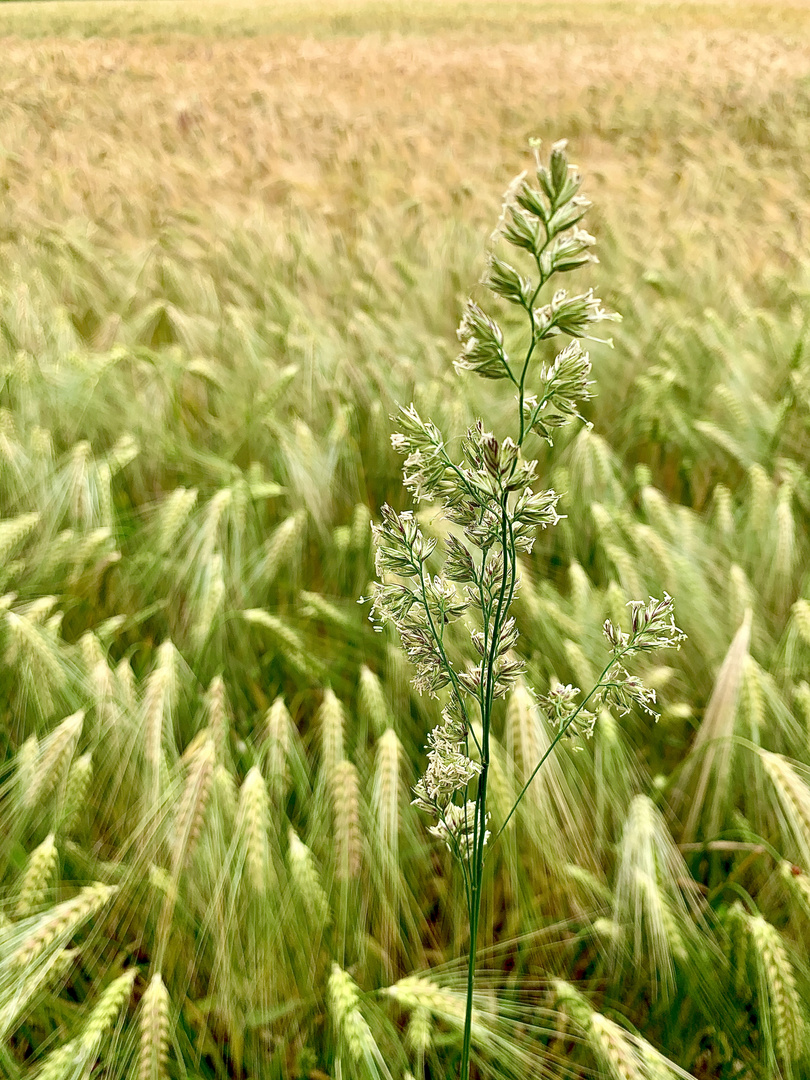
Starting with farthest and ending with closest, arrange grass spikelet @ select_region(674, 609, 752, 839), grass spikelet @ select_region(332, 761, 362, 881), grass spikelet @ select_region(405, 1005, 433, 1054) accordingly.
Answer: grass spikelet @ select_region(674, 609, 752, 839)
grass spikelet @ select_region(332, 761, 362, 881)
grass spikelet @ select_region(405, 1005, 433, 1054)

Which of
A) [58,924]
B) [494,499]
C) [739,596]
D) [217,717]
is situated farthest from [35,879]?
[739,596]

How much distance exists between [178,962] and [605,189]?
3477mm

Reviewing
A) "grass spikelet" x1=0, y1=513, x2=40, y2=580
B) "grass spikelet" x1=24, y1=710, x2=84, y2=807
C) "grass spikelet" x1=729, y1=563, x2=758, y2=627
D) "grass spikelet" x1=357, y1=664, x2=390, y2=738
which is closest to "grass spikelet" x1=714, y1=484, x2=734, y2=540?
"grass spikelet" x1=729, y1=563, x2=758, y2=627

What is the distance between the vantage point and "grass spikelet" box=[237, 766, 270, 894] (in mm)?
899

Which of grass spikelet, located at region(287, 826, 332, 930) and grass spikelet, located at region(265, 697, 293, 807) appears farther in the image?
grass spikelet, located at region(265, 697, 293, 807)

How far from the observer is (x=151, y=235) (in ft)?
9.14

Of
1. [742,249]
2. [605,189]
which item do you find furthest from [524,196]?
[605,189]

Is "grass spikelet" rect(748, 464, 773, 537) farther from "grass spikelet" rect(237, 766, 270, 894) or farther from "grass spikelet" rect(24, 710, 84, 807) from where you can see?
"grass spikelet" rect(24, 710, 84, 807)

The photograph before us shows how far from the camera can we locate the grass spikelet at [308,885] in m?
0.91

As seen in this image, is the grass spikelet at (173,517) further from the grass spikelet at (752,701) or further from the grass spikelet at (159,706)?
the grass spikelet at (752,701)

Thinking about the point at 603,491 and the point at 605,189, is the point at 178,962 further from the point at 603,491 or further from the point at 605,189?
the point at 605,189

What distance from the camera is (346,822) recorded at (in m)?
0.98

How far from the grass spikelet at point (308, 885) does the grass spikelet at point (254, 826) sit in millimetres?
32

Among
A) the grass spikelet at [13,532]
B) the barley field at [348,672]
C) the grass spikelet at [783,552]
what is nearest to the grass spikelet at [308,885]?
the barley field at [348,672]
